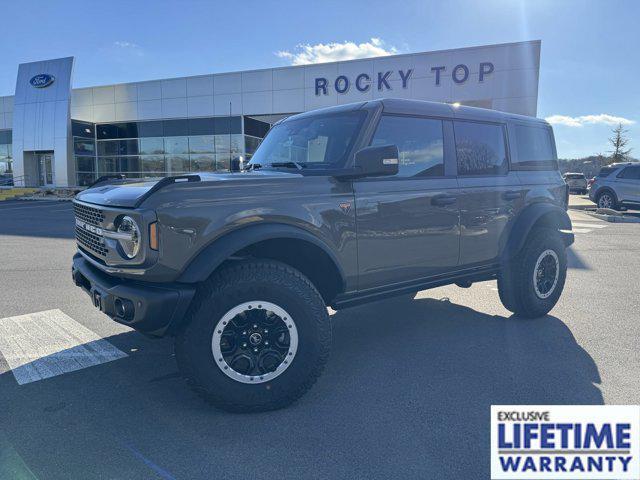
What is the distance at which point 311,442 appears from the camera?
2.64 meters

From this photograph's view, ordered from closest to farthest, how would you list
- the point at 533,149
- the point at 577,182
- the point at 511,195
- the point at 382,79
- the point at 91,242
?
1. the point at 91,242
2. the point at 511,195
3. the point at 533,149
4. the point at 382,79
5. the point at 577,182

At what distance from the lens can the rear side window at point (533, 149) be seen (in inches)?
191

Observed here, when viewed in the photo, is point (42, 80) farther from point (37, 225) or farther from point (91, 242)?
point (91, 242)

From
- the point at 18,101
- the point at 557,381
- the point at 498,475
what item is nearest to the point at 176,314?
the point at 498,475

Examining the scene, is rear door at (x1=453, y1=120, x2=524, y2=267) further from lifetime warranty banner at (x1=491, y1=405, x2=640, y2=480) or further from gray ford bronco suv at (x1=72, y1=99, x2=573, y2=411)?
lifetime warranty banner at (x1=491, y1=405, x2=640, y2=480)

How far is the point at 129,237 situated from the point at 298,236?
1.03 metres

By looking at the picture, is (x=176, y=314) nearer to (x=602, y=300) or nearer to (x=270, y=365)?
(x=270, y=365)

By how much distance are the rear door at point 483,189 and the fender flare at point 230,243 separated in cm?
172

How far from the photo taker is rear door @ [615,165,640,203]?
15898mm

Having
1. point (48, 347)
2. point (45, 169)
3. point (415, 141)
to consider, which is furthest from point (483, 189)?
point (45, 169)

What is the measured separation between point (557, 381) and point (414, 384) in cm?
105

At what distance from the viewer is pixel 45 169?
29.6m

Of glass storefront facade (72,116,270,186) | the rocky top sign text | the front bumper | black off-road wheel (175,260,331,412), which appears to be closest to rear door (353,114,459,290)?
black off-road wheel (175,260,331,412)

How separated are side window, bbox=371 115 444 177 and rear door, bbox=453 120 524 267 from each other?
0.26 meters
